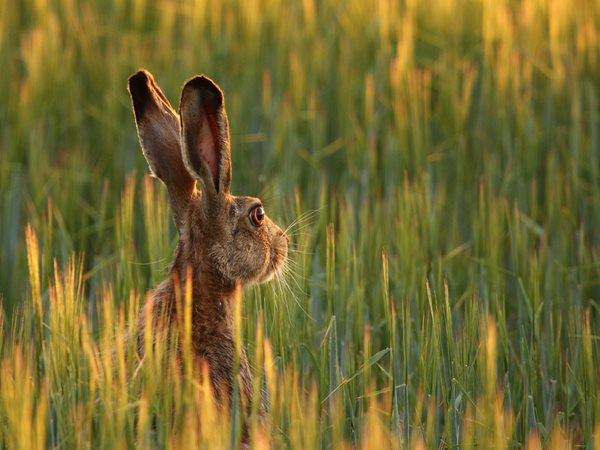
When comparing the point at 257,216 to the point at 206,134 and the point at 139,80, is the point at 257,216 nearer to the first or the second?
the point at 206,134

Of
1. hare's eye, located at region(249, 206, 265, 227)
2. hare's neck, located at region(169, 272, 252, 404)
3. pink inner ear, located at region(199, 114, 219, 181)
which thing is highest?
pink inner ear, located at region(199, 114, 219, 181)

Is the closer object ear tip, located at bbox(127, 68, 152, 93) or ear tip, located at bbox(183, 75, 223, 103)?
ear tip, located at bbox(183, 75, 223, 103)

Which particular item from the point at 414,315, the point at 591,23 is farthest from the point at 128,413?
the point at 591,23

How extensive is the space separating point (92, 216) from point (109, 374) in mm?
2249

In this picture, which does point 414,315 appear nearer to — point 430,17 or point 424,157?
point 424,157

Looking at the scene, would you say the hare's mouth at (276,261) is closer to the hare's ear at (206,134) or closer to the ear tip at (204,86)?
the hare's ear at (206,134)

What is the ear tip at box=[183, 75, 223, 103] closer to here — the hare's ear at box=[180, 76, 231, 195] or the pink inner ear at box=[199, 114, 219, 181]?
the hare's ear at box=[180, 76, 231, 195]

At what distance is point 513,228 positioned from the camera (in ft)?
14.1

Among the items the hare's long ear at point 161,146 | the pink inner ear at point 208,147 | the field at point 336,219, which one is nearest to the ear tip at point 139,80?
the hare's long ear at point 161,146

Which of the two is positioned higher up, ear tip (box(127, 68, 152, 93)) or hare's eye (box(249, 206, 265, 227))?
ear tip (box(127, 68, 152, 93))

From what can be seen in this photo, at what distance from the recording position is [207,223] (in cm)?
347

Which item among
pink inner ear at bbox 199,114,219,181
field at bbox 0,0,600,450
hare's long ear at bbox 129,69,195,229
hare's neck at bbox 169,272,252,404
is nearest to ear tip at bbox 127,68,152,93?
hare's long ear at bbox 129,69,195,229

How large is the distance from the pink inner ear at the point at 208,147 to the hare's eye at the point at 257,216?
0.75 ft

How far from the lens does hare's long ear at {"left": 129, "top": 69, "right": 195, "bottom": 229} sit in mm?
3594
